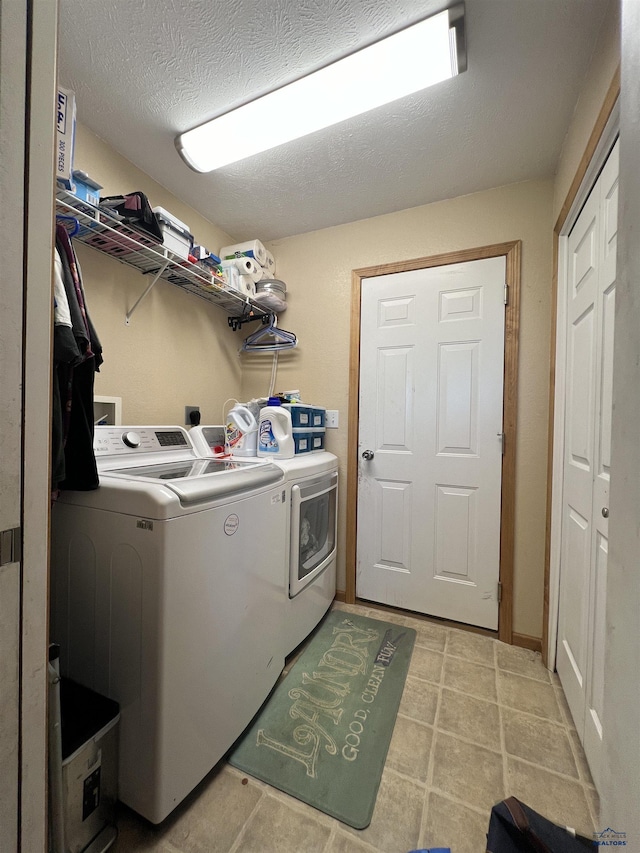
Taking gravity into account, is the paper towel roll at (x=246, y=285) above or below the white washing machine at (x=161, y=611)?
above

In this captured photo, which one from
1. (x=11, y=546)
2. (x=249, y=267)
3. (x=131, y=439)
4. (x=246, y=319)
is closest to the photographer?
(x=11, y=546)

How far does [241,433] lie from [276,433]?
24 centimetres

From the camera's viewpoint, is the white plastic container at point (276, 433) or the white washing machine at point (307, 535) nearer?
the white washing machine at point (307, 535)

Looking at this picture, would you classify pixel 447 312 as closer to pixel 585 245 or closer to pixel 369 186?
pixel 585 245

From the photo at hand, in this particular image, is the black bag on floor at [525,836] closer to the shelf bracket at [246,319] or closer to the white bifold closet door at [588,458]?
the white bifold closet door at [588,458]

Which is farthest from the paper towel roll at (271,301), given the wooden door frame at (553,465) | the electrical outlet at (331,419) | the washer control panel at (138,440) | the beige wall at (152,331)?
the wooden door frame at (553,465)

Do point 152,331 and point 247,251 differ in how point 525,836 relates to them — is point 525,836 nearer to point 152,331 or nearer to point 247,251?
point 152,331

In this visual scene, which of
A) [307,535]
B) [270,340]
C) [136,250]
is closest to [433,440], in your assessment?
[307,535]

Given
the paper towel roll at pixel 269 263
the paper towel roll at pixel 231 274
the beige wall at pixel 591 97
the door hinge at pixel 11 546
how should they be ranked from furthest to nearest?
1. the paper towel roll at pixel 269 263
2. the paper towel roll at pixel 231 274
3. the beige wall at pixel 591 97
4. the door hinge at pixel 11 546

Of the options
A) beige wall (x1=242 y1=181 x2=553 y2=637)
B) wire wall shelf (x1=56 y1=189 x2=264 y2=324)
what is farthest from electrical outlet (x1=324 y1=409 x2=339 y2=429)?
wire wall shelf (x1=56 y1=189 x2=264 y2=324)

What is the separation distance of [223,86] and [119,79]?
0.40 meters

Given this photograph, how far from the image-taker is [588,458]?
124 cm

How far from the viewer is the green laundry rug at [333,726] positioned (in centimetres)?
103

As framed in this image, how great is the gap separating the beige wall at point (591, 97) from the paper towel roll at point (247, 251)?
1661 millimetres
